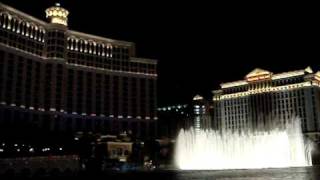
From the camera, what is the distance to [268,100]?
173 m

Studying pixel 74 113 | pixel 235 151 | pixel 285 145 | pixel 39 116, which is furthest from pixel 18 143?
pixel 285 145

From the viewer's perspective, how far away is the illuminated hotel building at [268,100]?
161 meters

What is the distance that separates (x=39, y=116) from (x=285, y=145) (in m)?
78.4

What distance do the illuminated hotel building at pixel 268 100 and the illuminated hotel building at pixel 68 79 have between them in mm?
40068

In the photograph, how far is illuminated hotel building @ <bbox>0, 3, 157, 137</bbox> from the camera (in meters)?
128

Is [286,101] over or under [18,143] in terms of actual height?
over

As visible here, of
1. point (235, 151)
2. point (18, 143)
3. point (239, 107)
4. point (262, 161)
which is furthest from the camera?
point (239, 107)

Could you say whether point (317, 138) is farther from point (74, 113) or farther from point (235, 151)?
point (74, 113)

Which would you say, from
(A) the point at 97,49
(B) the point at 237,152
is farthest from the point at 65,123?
(B) the point at 237,152

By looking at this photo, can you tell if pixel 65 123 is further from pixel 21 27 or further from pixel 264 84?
pixel 264 84

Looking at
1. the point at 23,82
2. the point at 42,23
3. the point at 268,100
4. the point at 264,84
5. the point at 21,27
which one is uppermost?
the point at 42,23

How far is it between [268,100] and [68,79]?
81.2 metres

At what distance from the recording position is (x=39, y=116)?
133500 mm

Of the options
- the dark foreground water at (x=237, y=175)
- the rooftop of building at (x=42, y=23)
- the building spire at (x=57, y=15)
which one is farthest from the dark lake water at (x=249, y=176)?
the building spire at (x=57, y=15)
